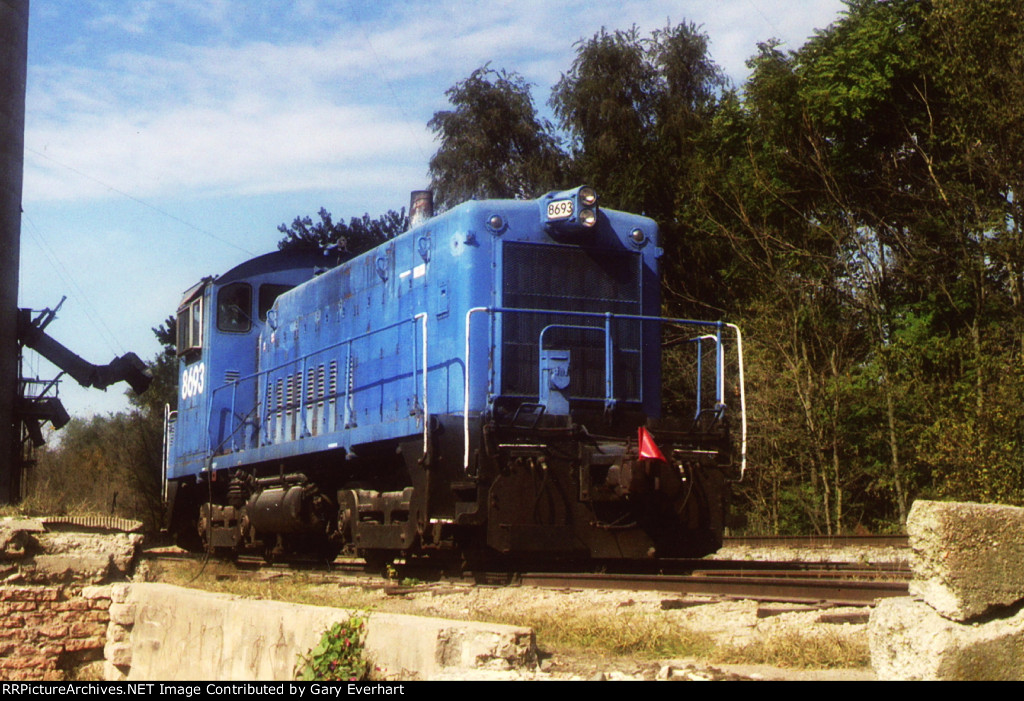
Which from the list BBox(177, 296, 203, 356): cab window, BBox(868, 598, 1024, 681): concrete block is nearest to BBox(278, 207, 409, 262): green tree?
BBox(177, 296, 203, 356): cab window

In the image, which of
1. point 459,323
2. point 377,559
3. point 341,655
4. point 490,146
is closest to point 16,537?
point 377,559

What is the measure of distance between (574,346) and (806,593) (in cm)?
299

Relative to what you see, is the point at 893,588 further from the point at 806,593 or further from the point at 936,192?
the point at 936,192

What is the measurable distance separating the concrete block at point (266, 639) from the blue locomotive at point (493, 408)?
2242 mm

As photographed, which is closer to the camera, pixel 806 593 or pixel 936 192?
pixel 806 593

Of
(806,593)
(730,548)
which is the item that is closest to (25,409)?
(730,548)

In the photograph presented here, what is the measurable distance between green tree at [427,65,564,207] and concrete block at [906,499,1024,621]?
25362 mm

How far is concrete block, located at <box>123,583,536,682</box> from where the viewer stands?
14.1ft

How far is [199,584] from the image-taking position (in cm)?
861

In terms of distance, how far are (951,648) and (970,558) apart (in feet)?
1.03

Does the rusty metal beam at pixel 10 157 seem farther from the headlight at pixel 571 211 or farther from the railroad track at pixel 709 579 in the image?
the headlight at pixel 571 211

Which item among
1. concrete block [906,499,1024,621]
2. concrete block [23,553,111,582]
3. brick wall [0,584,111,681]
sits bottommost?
brick wall [0,584,111,681]

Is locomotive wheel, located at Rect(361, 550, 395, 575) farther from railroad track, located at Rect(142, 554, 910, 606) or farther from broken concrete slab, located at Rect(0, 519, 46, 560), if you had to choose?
broken concrete slab, located at Rect(0, 519, 46, 560)
